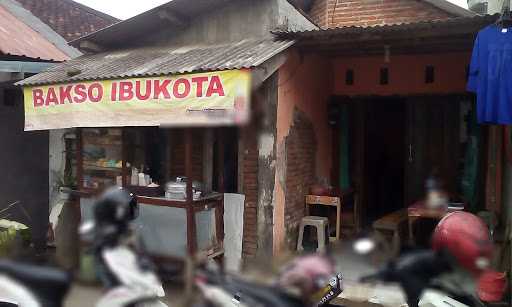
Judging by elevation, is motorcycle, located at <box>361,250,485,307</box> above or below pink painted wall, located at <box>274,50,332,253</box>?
below

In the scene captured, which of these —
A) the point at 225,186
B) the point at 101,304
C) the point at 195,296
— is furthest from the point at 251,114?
the point at 225,186

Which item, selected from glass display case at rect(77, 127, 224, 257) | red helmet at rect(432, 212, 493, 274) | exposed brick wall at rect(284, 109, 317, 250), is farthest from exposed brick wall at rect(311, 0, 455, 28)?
red helmet at rect(432, 212, 493, 274)

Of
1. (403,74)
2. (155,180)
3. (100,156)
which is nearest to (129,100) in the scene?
(100,156)

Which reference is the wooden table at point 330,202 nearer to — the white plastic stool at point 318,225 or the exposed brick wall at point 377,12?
the white plastic stool at point 318,225

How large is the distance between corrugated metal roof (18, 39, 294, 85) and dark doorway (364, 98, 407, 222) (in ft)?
7.72

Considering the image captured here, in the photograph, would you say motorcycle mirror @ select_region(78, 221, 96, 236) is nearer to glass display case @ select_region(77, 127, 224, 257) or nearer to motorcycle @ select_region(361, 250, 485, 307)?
motorcycle @ select_region(361, 250, 485, 307)

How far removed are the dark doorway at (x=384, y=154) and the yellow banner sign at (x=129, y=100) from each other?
2.75 meters

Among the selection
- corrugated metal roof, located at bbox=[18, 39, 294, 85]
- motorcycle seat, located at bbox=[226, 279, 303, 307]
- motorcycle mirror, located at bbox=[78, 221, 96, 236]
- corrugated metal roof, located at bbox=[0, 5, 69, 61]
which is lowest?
motorcycle seat, located at bbox=[226, 279, 303, 307]

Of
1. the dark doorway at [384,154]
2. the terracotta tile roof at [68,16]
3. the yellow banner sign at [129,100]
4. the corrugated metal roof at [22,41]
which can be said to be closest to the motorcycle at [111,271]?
the yellow banner sign at [129,100]

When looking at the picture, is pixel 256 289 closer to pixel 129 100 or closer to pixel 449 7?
pixel 129 100

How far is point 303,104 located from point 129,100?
242cm

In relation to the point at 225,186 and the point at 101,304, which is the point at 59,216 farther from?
the point at 101,304

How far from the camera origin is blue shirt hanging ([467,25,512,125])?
442 centimetres

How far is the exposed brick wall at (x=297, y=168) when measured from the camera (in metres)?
6.39
